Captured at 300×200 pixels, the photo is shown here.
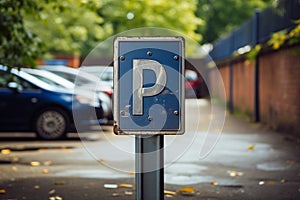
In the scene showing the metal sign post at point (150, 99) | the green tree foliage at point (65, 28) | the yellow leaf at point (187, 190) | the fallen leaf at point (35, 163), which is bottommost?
the yellow leaf at point (187, 190)

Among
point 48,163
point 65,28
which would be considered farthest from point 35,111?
point 65,28

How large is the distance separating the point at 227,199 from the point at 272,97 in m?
9.86

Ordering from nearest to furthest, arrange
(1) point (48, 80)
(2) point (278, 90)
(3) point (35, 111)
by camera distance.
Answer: (3) point (35, 111)
(1) point (48, 80)
(2) point (278, 90)

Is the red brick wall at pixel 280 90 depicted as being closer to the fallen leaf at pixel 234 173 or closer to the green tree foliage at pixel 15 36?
the fallen leaf at pixel 234 173

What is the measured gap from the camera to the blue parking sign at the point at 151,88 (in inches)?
164

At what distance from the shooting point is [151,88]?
164 inches

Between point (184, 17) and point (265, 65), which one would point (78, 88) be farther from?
point (184, 17)

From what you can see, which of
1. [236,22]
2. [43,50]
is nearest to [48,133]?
[43,50]

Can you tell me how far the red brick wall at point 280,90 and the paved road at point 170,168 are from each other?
31.6 inches

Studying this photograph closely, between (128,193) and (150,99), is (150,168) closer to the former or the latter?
(150,99)

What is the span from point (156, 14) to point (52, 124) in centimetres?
2868

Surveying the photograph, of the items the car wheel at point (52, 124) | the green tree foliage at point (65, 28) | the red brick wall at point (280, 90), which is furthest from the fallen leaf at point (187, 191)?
the green tree foliage at point (65, 28)

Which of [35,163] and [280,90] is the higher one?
[280,90]

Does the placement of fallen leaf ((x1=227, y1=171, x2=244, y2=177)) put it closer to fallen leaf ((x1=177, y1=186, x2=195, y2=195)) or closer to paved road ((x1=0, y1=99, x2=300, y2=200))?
paved road ((x1=0, y1=99, x2=300, y2=200))
